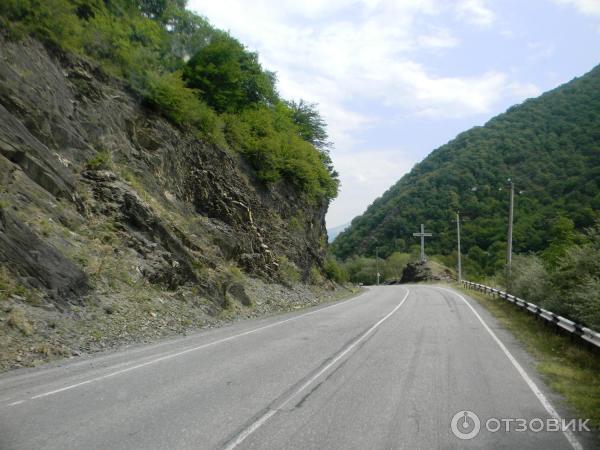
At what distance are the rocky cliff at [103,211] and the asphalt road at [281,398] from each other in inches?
113

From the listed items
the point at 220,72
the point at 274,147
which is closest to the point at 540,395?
the point at 220,72

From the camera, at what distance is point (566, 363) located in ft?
33.3

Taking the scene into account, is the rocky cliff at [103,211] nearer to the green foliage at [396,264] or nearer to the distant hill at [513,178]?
the distant hill at [513,178]

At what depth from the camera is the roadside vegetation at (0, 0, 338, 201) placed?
65.0 feet

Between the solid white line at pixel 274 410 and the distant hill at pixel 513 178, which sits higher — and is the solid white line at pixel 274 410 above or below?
below

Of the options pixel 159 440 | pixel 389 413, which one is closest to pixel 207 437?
pixel 159 440

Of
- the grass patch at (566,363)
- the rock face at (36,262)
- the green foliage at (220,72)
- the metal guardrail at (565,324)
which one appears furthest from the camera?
the green foliage at (220,72)

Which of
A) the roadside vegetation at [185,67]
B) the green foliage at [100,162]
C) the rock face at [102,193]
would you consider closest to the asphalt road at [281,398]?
the rock face at [102,193]

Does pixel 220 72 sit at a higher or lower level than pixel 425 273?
higher

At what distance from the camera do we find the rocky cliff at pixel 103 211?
12125mm

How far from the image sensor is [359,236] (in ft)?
419

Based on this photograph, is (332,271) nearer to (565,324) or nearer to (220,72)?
(220,72)

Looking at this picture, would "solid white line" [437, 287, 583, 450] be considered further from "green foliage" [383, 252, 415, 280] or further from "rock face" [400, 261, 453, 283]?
"green foliage" [383, 252, 415, 280]

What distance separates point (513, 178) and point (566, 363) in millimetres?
66564
